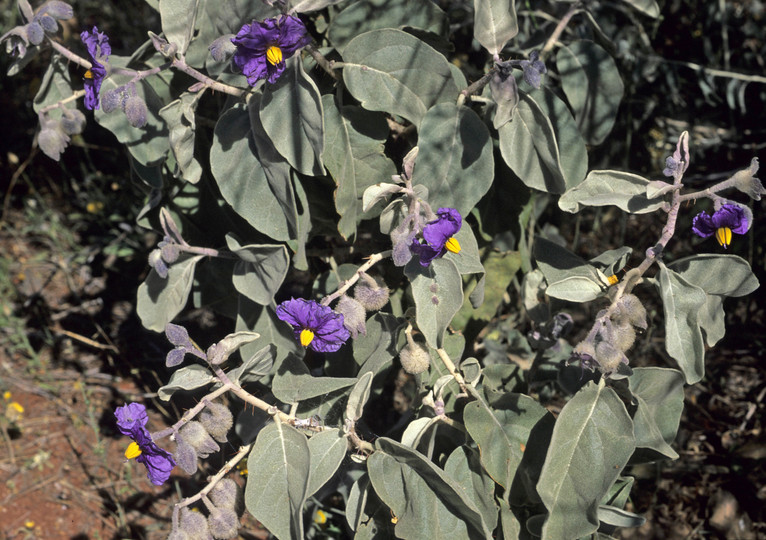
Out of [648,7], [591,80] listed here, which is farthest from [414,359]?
[648,7]

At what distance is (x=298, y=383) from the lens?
1877 millimetres

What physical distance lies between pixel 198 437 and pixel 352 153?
869 mm

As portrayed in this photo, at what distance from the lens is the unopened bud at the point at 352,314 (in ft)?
5.85

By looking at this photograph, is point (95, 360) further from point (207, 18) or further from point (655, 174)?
point (655, 174)

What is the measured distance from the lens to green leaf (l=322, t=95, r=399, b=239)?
77.5 inches

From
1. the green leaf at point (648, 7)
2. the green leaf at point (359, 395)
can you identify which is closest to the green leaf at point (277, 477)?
the green leaf at point (359, 395)

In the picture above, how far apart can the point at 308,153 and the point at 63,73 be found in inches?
35.7

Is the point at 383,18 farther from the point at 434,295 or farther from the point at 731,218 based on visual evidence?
the point at 731,218

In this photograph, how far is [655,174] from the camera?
3193mm

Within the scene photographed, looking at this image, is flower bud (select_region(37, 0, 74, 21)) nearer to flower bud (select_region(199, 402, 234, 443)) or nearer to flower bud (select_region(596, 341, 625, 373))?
flower bud (select_region(199, 402, 234, 443))

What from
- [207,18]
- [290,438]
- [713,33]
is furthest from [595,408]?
[713,33]

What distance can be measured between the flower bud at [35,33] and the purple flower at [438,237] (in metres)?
1.17

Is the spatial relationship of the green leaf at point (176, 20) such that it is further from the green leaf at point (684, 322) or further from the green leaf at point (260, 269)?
the green leaf at point (684, 322)

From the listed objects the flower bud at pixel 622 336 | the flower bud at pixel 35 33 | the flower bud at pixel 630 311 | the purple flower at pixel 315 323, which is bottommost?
the flower bud at pixel 622 336
